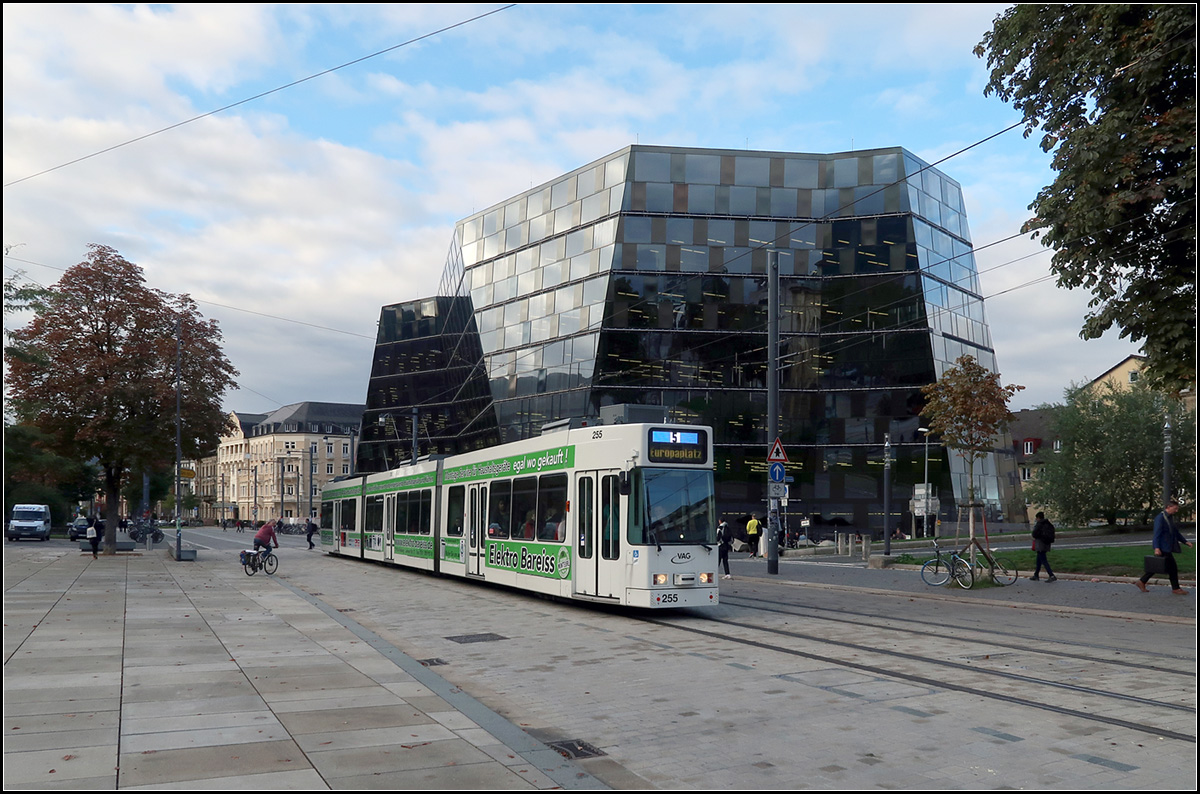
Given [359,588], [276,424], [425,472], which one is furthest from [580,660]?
[276,424]

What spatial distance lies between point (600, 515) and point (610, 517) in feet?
0.90

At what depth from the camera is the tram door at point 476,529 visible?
2159cm

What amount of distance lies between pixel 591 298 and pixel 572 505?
32.8 m

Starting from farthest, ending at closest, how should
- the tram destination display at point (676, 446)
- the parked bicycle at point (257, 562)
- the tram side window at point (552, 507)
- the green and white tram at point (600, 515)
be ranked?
the parked bicycle at point (257, 562) → the tram side window at point (552, 507) → the tram destination display at point (676, 446) → the green and white tram at point (600, 515)

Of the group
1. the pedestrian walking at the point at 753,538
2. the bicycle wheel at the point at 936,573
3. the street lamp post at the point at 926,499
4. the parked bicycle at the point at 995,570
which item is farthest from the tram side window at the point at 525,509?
Answer: the pedestrian walking at the point at 753,538

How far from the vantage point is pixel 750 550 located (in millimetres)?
39688

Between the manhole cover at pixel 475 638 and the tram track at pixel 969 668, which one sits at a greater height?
the tram track at pixel 969 668

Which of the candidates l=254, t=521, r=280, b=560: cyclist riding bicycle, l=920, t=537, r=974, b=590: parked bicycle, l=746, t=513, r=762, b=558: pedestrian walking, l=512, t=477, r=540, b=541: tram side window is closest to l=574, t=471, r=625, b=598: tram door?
l=512, t=477, r=540, b=541: tram side window

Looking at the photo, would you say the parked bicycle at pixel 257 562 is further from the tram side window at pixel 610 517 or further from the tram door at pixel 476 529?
the tram side window at pixel 610 517

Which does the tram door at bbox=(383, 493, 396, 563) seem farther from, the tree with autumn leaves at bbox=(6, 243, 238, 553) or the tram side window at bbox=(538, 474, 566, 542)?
the tram side window at bbox=(538, 474, 566, 542)

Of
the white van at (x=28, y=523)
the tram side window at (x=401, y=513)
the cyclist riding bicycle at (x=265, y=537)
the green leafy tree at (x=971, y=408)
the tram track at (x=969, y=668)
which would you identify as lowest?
the white van at (x=28, y=523)

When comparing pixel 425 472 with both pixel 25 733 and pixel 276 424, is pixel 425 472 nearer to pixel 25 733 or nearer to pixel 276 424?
pixel 25 733

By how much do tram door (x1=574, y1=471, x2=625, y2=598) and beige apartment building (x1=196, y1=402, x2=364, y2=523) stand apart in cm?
11589

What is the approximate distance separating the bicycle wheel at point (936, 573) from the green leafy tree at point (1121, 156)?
287 inches
